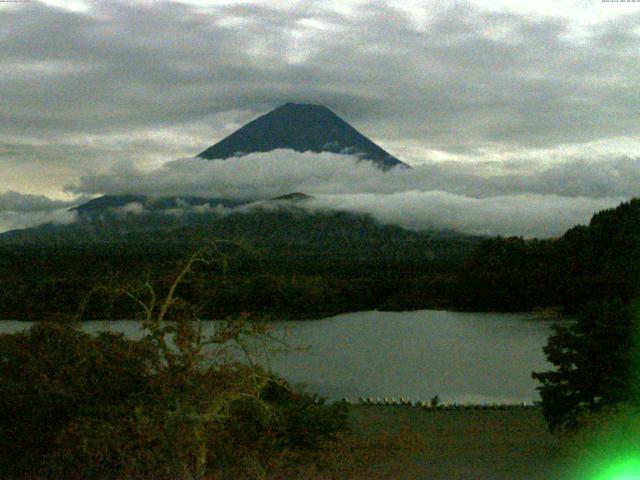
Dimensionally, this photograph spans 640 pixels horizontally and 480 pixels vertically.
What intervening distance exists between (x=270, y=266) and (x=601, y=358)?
87.7 feet

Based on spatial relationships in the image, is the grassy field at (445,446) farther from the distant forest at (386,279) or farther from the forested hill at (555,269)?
the forested hill at (555,269)

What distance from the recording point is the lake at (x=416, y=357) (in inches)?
582

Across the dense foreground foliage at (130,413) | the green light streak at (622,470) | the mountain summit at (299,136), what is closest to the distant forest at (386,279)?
the dense foreground foliage at (130,413)

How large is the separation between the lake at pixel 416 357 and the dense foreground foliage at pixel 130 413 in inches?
139

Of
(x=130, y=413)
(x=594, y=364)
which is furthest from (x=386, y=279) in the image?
(x=130, y=413)

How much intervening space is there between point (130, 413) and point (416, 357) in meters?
13.2

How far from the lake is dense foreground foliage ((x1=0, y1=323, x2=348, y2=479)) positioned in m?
3.52

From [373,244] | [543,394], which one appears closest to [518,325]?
[543,394]

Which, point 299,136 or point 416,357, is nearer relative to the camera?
point 416,357

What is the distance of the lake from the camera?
48.5ft

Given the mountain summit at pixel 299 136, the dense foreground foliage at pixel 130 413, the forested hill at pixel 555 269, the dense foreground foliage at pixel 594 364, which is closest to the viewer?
the dense foreground foliage at pixel 130 413

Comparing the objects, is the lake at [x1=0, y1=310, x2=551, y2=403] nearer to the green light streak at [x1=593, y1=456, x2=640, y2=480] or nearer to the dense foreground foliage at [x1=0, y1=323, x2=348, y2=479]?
the dense foreground foliage at [x1=0, y1=323, x2=348, y2=479]

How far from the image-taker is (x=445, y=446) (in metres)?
8.61

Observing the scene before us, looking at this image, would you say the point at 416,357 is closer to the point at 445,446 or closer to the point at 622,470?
the point at 445,446
